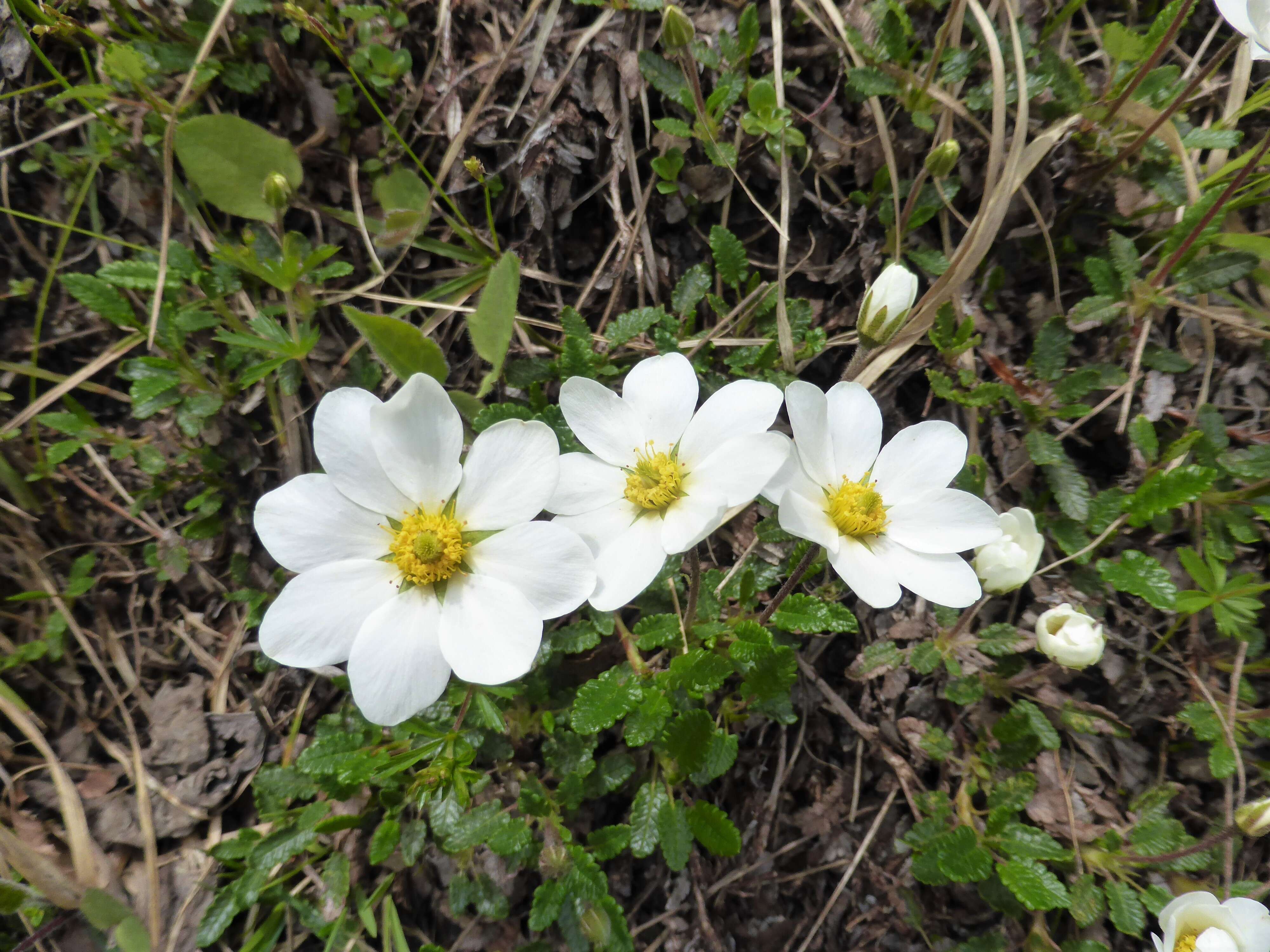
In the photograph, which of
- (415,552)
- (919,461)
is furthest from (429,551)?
(919,461)

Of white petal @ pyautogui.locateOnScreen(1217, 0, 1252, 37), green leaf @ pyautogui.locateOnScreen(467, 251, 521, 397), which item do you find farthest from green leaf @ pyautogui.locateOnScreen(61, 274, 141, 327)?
white petal @ pyautogui.locateOnScreen(1217, 0, 1252, 37)

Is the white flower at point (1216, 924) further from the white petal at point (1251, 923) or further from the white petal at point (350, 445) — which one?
the white petal at point (350, 445)

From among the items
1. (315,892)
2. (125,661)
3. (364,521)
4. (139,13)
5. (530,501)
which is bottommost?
(315,892)

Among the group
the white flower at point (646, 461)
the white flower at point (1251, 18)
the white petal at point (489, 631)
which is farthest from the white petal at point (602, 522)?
the white flower at point (1251, 18)

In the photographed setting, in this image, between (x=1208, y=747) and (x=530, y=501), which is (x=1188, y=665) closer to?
(x=1208, y=747)

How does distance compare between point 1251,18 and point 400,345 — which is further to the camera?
point 400,345

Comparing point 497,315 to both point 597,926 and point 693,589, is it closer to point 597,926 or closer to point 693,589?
point 693,589

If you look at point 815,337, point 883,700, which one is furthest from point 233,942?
point 815,337
